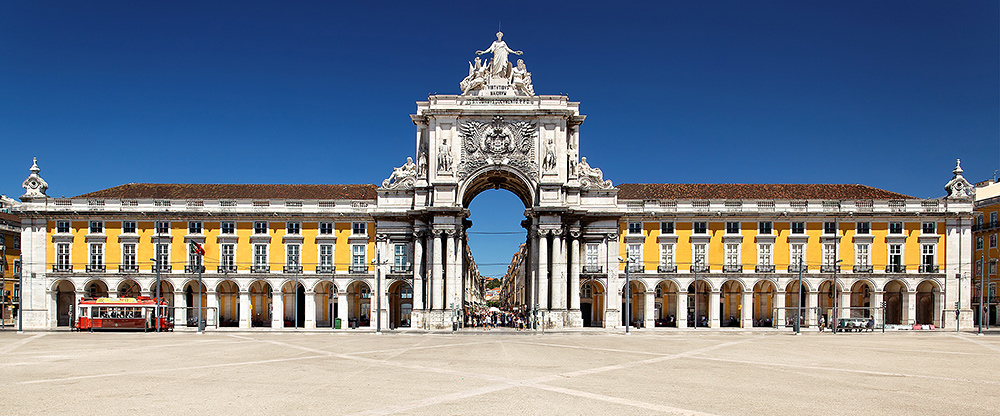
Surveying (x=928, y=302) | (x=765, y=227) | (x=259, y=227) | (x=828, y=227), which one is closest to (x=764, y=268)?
(x=765, y=227)

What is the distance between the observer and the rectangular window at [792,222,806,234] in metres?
67.9

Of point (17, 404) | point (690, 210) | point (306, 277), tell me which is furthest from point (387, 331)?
point (17, 404)

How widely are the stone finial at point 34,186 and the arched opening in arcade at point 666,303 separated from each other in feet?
195

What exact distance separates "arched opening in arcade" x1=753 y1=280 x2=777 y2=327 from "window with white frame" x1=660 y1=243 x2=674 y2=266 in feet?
29.1

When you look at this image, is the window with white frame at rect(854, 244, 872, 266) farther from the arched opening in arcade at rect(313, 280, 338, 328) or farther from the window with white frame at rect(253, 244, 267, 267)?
the window with white frame at rect(253, 244, 267, 267)

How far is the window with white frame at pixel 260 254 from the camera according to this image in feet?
223

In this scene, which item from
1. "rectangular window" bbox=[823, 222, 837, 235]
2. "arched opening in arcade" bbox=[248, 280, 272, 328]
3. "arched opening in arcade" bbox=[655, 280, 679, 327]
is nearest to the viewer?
"rectangular window" bbox=[823, 222, 837, 235]

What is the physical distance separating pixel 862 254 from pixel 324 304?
5136cm

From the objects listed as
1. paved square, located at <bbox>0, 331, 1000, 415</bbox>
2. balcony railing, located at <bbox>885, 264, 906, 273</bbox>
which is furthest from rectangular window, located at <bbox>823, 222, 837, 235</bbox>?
paved square, located at <bbox>0, 331, 1000, 415</bbox>

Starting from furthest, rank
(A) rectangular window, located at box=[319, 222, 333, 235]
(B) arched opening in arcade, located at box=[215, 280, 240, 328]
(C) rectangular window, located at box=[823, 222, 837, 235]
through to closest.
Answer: (B) arched opening in arcade, located at box=[215, 280, 240, 328], (A) rectangular window, located at box=[319, 222, 333, 235], (C) rectangular window, located at box=[823, 222, 837, 235]

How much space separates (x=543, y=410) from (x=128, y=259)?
60.8 meters

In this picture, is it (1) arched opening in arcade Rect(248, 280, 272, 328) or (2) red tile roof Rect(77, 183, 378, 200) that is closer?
(1) arched opening in arcade Rect(248, 280, 272, 328)

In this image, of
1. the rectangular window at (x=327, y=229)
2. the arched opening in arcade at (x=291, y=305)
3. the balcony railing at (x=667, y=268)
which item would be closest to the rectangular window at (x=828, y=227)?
the balcony railing at (x=667, y=268)

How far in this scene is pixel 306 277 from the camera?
6731 centimetres
